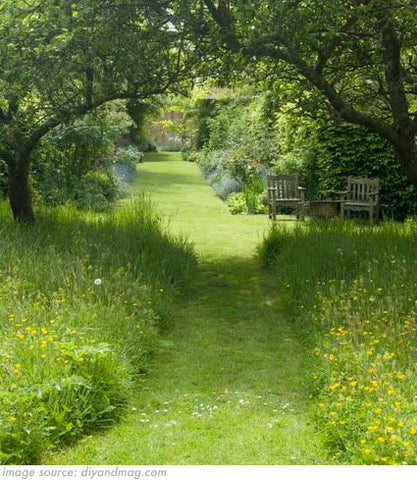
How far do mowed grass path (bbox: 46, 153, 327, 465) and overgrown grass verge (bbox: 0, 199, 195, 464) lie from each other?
20 cm

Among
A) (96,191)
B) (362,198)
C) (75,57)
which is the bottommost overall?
(362,198)

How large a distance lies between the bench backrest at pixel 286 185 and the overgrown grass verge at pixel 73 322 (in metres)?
6.23

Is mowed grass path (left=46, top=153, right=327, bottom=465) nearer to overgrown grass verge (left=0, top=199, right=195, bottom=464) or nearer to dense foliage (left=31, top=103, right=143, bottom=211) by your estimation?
overgrown grass verge (left=0, top=199, right=195, bottom=464)

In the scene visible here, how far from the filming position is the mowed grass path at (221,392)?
4.32 meters

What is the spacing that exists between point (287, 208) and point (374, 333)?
11531mm

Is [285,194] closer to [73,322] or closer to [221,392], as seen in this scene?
[73,322]

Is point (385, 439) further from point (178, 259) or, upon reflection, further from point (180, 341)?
point (178, 259)

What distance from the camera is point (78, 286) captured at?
709 cm

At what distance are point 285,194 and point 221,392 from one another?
11.4 m

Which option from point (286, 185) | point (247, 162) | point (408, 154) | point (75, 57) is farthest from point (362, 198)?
point (75, 57)

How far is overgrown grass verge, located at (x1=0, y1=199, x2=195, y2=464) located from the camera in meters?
4.38

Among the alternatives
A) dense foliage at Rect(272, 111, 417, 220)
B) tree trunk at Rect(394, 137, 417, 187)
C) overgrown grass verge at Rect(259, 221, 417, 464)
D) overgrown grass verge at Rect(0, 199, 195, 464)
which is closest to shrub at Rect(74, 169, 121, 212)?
dense foliage at Rect(272, 111, 417, 220)

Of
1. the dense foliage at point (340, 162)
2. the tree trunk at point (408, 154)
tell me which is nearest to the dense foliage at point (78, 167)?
the dense foliage at point (340, 162)

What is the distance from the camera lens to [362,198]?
15320mm
